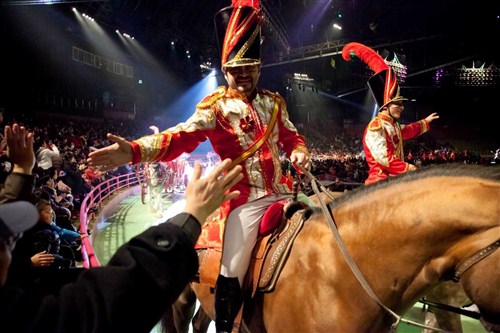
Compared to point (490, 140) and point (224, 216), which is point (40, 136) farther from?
point (490, 140)

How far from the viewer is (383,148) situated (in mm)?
4117

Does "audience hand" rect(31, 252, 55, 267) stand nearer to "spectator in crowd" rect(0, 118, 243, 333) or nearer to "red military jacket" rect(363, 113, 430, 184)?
"spectator in crowd" rect(0, 118, 243, 333)

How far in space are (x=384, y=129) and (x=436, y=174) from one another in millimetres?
2696

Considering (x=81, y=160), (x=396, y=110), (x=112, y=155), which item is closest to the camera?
(x=112, y=155)

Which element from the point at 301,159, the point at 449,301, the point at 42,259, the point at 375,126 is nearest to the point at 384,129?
the point at 375,126

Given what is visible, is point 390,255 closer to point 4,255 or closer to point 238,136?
point 238,136

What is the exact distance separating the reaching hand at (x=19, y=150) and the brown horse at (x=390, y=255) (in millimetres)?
1454

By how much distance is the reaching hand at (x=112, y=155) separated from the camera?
6.11 feet

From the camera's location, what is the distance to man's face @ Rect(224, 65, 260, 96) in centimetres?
266

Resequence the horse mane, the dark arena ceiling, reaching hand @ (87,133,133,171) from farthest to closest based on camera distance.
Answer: the dark arena ceiling → reaching hand @ (87,133,133,171) → the horse mane

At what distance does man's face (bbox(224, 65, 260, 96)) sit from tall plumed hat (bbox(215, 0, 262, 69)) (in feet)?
0.19

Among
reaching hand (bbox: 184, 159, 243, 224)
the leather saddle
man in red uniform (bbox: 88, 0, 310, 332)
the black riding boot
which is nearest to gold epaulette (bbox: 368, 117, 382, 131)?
man in red uniform (bbox: 88, 0, 310, 332)

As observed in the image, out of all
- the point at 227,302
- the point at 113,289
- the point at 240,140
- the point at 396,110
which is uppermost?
the point at 396,110

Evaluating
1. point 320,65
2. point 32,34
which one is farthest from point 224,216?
point 320,65
